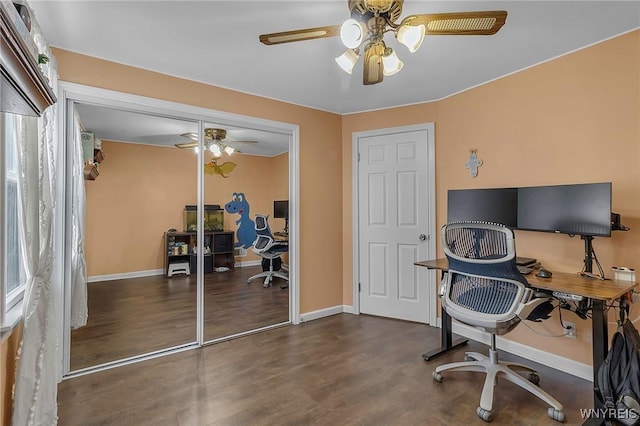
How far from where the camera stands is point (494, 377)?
207 centimetres

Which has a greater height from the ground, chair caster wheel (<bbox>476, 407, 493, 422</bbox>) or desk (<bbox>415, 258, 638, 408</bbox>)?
desk (<bbox>415, 258, 638, 408</bbox>)

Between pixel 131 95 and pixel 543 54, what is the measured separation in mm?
3263

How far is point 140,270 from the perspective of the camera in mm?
3256

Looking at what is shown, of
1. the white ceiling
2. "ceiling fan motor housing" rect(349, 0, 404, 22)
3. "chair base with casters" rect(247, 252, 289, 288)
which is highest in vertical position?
the white ceiling

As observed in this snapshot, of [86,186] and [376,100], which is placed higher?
[376,100]

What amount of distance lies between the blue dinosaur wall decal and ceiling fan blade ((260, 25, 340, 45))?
1847 millimetres

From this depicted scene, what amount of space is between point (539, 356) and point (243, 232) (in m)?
2.94

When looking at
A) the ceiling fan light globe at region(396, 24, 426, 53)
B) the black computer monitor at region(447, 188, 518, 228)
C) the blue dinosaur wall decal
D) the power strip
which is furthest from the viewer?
the blue dinosaur wall decal

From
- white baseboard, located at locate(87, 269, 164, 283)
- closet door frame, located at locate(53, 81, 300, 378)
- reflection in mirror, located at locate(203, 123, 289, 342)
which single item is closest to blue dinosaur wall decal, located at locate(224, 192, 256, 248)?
reflection in mirror, located at locate(203, 123, 289, 342)

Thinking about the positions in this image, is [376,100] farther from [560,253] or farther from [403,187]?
[560,253]

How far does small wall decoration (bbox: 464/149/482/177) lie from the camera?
9.83 ft

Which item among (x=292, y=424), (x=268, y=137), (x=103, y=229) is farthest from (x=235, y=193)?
(x=292, y=424)

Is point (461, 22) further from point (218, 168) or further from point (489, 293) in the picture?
point (218, 168)

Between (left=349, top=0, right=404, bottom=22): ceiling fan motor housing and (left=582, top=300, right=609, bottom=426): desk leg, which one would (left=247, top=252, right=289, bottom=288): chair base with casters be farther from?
(left=582, top=300, right=609, bottom=426): desk leg
